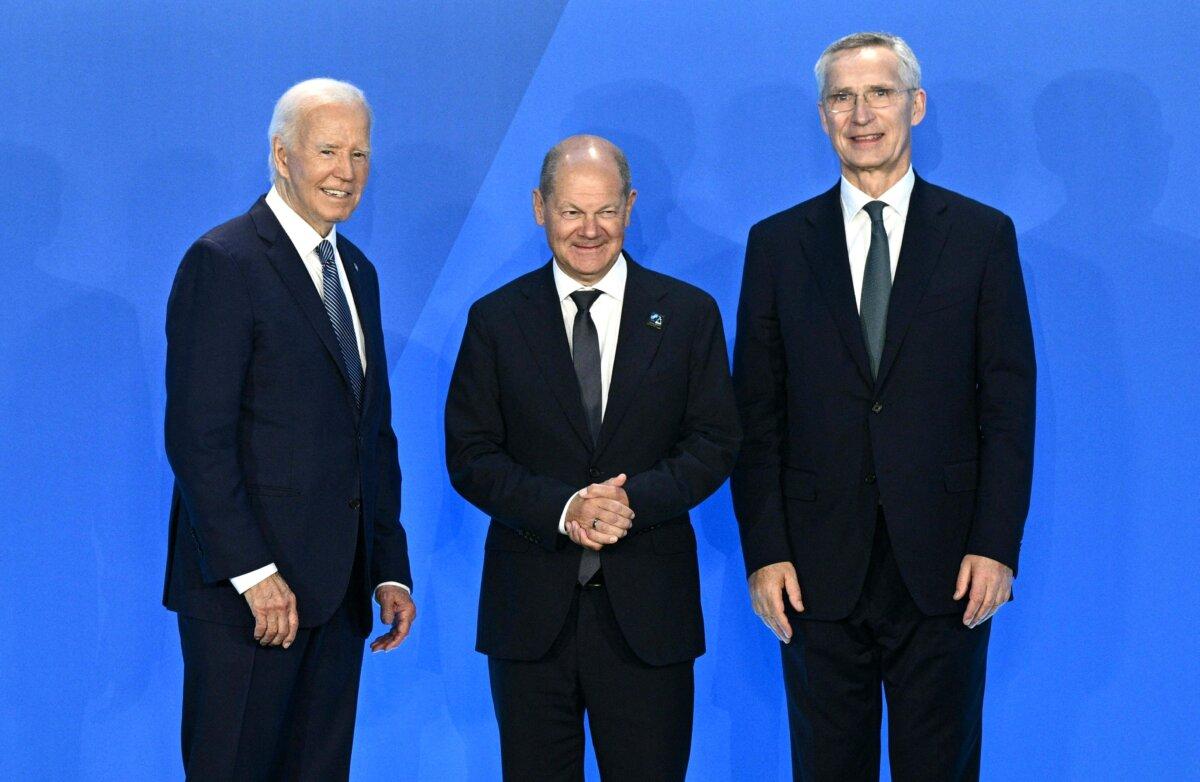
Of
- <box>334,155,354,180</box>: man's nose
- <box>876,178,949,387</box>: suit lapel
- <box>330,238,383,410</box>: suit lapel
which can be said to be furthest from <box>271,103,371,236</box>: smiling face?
<box>876,178,949,387</box>: suit lapel

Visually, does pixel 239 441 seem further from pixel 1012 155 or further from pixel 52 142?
pixel 1012 155

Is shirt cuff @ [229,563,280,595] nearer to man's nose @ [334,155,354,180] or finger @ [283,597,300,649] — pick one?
finger @ [283,597,300,649]

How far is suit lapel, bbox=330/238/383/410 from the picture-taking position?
2.99 m

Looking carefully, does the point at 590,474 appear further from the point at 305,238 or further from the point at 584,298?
the point at 305,238

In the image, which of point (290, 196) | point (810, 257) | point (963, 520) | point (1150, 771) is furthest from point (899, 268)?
point (1150, 771)

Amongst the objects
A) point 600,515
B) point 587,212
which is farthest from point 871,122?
point 600,515

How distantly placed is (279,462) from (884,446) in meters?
1.27

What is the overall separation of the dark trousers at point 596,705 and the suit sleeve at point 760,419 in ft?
1.08

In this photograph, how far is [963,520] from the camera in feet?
9.88

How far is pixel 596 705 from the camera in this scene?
9.77ft

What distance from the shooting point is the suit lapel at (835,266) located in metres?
3.02

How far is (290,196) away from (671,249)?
1251mm

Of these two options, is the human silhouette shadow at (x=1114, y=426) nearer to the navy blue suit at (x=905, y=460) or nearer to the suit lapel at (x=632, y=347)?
the navy blue suit at (x=905, y=460)

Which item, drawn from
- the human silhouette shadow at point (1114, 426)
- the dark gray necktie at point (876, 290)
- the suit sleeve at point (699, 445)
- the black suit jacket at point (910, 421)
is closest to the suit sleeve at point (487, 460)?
the suit sleeve at point (699, 445)
